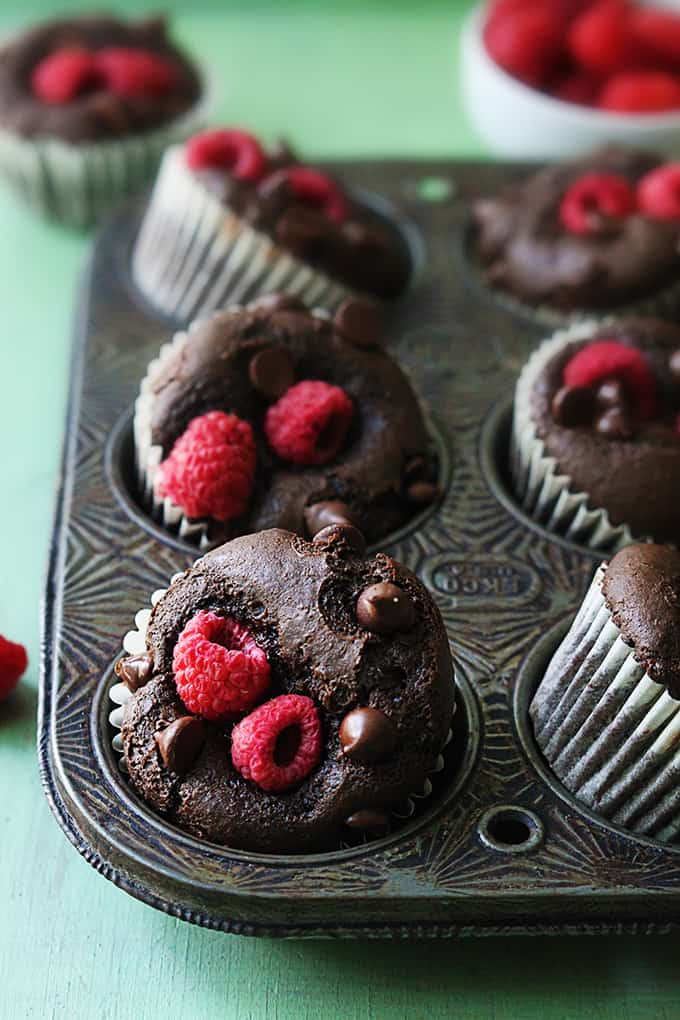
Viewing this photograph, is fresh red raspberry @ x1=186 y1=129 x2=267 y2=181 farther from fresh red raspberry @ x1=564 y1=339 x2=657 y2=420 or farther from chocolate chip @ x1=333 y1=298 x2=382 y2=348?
fresh red raspberry @ x1=564 y1=339 x2=657 y2=420

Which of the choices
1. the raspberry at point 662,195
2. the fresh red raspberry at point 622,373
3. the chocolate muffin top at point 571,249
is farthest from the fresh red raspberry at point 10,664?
the raspberry at point 662,195

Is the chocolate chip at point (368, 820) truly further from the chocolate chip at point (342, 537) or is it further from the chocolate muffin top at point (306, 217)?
the chocolate muffin top at point (306, 217)

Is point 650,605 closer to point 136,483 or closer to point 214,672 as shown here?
point 214,672

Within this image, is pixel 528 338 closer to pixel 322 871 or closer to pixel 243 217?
pixel 243 217

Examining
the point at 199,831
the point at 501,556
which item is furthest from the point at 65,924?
the point at 501,556

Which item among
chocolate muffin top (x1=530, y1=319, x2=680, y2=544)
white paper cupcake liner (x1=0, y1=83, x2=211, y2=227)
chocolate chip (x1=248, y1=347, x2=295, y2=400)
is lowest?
white paper cupcake liner (x1=0, y1=83, x2=211, y2=227)

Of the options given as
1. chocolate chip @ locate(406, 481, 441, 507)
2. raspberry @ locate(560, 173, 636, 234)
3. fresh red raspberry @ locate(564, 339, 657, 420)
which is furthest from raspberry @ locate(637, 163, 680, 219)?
chocolate chip @ locate(406, 481, 441, 507)

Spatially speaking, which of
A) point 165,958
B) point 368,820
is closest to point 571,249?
point 368,820
